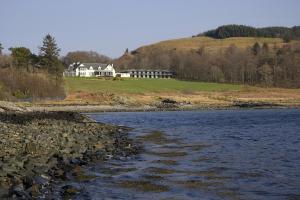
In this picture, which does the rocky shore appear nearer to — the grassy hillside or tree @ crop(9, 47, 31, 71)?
the grassy hillside

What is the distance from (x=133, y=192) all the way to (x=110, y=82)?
110 meters

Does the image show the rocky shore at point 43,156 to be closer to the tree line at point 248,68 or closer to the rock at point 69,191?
the rock at point 69,191

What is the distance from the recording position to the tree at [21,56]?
98.3m

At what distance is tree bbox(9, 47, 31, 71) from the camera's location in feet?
323

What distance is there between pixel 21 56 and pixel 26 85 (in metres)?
17.2

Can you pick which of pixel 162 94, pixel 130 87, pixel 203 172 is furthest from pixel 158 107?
pixel 203 172

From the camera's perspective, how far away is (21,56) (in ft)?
328

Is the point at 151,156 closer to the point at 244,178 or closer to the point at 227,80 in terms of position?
the point at 244,178

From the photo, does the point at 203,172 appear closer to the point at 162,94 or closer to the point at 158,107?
the point at 158,107

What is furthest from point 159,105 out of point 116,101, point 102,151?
point 102,151

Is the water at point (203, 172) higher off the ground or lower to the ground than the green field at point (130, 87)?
lower

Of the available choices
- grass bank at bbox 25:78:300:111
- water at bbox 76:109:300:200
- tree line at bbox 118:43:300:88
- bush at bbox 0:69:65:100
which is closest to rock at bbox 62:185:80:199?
water at bbox 76:109:300:200

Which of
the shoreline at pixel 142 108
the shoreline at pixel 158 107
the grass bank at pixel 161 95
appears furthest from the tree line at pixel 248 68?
the shoreline at pixel 142 108

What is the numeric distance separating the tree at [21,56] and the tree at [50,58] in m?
3.21
